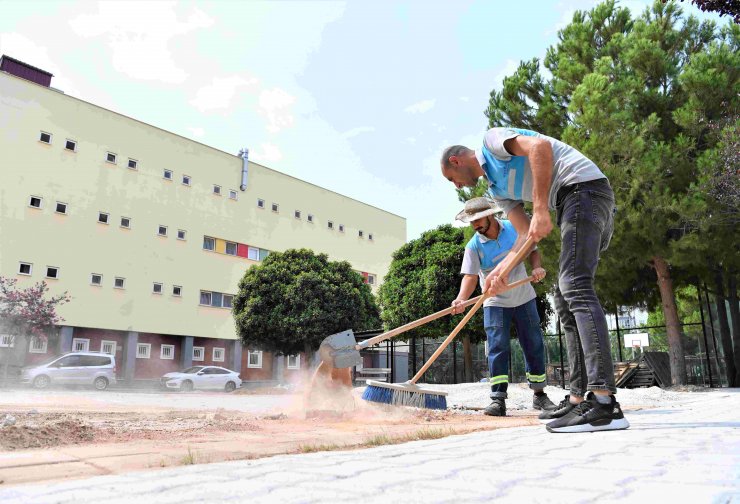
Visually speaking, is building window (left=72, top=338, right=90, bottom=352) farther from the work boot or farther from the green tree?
the work boot

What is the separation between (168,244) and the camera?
28.0m

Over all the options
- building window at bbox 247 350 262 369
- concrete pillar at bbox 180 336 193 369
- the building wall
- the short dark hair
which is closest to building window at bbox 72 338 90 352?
the building wall

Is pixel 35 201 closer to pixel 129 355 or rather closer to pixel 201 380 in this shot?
pixel 129 355

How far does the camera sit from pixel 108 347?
25.1 metres

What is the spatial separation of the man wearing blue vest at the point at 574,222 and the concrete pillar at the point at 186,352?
89.2 feet

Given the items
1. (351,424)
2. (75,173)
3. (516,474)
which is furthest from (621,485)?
(75,173)

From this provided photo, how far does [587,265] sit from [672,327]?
35.3ft

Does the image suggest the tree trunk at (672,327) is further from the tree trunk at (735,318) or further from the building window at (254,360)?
the building window at (254,360)

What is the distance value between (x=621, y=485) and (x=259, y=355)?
104ft

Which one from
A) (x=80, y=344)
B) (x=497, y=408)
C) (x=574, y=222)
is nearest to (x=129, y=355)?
(x=80, y=344)

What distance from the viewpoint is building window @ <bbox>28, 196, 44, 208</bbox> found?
2305 centimetres

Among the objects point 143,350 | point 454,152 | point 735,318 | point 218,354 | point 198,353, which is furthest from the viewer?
point 218,354

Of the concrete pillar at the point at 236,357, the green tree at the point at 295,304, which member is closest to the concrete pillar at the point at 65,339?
the green tree at the point at 295,304

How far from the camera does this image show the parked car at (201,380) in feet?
72.2
